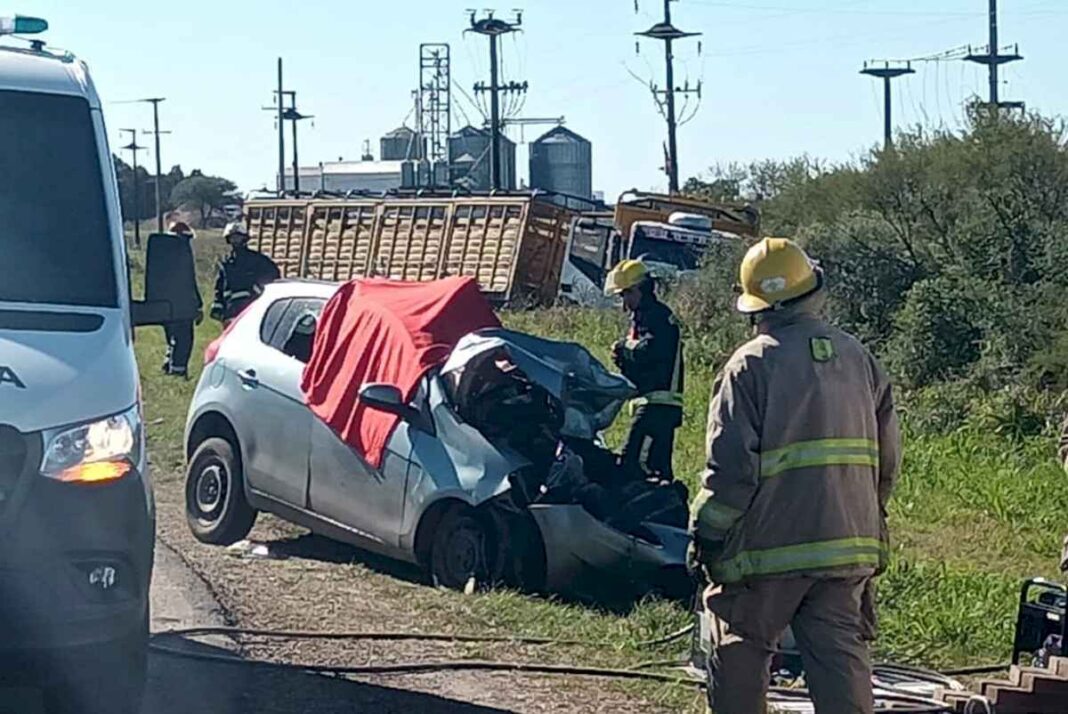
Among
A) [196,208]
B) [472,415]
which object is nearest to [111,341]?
[472,415]

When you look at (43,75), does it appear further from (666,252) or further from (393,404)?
(666,252)

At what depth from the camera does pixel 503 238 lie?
3378 cm

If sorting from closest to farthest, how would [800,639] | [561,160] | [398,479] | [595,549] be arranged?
[800,639] → [595,549] → [398,479] → [561,160]

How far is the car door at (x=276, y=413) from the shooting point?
1053cm

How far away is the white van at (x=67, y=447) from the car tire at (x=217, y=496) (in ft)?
13.8

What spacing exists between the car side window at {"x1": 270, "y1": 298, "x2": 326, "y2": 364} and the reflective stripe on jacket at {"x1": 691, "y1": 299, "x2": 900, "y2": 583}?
5609 mm

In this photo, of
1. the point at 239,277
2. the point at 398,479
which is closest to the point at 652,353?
the point at 398,479

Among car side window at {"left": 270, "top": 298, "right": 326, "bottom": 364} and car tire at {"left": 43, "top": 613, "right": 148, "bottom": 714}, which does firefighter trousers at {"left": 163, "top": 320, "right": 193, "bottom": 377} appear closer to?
car side window at {"left": 270, "top": 298, "right": 326, "bottom": 364}

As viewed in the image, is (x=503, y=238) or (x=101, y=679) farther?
(x=503, y=238)

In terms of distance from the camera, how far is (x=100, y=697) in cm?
613

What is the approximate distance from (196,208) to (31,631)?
267ft

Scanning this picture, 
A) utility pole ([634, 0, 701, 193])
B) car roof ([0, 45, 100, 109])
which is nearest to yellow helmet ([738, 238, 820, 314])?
car roof ([0, 45, 100, 109])

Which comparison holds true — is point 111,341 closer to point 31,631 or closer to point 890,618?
point 31,631

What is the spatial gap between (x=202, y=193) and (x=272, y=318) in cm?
7580
